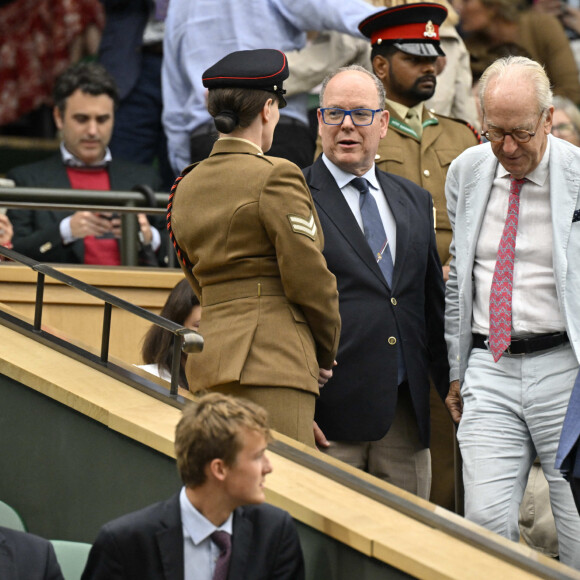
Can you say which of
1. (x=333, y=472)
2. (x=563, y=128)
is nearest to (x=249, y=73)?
(x=333, y=472)

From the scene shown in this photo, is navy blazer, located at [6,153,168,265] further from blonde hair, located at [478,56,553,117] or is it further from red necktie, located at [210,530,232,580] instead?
red necktie, located at [210,530,232,580]

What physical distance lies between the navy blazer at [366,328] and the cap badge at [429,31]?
120 centimetres

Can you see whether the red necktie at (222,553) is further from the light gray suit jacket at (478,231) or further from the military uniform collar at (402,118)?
the military uniform collar at (402,118)

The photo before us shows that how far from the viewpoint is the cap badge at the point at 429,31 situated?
564cm

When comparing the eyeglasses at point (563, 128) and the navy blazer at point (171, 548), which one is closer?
the navy blazer at point (171, 548)

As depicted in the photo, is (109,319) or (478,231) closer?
(478,231)

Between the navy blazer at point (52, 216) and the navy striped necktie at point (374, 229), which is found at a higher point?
the navy striped necktie at point (374, 229)

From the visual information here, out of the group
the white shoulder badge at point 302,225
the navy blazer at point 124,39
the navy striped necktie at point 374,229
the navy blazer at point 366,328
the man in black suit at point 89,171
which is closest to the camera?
the white shoulder badge at point 302,225

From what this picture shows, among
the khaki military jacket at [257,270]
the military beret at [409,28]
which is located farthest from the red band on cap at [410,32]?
the khaki military jacket at [257,270]

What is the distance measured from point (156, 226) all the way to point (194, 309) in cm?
140

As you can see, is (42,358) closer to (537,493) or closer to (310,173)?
(310,173)

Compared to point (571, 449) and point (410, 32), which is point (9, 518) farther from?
point (410, 32)

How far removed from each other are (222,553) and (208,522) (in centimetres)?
9

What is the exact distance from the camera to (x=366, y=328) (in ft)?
15.2
